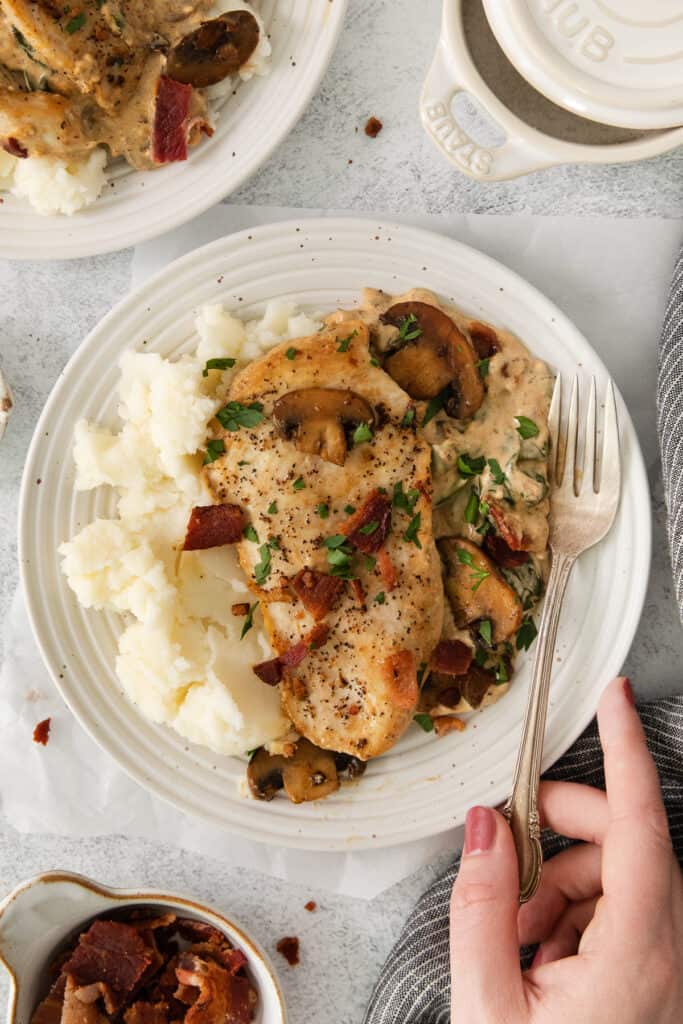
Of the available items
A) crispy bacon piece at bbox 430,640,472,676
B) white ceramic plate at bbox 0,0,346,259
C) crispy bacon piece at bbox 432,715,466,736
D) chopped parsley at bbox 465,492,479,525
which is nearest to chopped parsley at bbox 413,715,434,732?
crispy bacon piece at bbox 432,715,466,736

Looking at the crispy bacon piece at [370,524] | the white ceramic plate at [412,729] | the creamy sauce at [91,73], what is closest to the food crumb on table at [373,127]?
the white ceramic plate at [412,729]

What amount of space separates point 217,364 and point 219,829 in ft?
5.08

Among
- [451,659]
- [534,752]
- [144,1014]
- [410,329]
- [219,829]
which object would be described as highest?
[410,329]

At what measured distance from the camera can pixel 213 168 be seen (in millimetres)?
2953

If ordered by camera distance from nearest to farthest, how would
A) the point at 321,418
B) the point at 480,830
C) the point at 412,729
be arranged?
the point at 321,418 → the point at 480,830 → the point at 412,729

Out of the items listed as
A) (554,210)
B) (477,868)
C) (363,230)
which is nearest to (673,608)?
(477,868)

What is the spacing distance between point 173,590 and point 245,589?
0.23m

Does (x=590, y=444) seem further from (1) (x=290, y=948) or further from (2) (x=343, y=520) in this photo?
(1) (x=290, y=948)

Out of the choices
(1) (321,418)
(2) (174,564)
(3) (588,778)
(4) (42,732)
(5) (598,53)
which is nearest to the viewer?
(5) (598,53)

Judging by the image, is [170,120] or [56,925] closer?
[170,120]

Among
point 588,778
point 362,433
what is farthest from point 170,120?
point 588,778

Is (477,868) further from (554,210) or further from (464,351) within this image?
(554,210)

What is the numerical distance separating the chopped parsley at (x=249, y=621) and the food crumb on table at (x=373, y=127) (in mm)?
1561

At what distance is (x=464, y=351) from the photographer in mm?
2854
